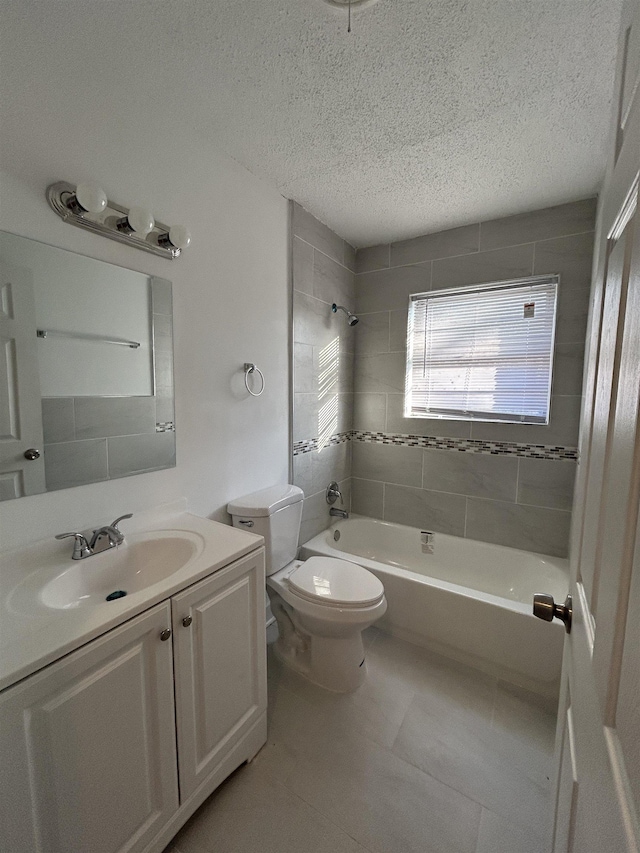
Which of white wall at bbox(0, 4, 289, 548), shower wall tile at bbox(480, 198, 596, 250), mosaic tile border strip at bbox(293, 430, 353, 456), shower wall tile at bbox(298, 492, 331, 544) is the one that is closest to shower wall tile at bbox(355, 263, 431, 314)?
shower wall tile at bbox(480, 198, 596, 250)

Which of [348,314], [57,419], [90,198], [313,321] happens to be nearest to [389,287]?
[348,314]

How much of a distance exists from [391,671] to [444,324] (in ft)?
7.10

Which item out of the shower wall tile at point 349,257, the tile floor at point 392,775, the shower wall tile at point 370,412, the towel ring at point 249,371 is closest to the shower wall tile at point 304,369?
the towel ring at point 249,371

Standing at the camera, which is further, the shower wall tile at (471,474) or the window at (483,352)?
the shower wall tile at (471,474)

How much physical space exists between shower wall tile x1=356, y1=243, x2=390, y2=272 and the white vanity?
87.9 inches

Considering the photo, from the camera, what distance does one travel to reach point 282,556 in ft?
6.03

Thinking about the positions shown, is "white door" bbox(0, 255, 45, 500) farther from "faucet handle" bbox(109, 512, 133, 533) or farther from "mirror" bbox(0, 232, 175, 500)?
"faucet handle" bbox(109, 512, 133, 533)

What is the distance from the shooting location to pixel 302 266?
2.19 m

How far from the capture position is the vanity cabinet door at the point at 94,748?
72cm

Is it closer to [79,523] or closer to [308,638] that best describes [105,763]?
[79,523]

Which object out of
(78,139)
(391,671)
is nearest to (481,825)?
(391,671)

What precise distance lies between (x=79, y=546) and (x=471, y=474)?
2.25 metres

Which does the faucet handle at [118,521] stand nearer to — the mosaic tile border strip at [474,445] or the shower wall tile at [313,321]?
the shower wall tile at [313,321]

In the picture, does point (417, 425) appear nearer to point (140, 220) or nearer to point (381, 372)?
point (381, 372)
